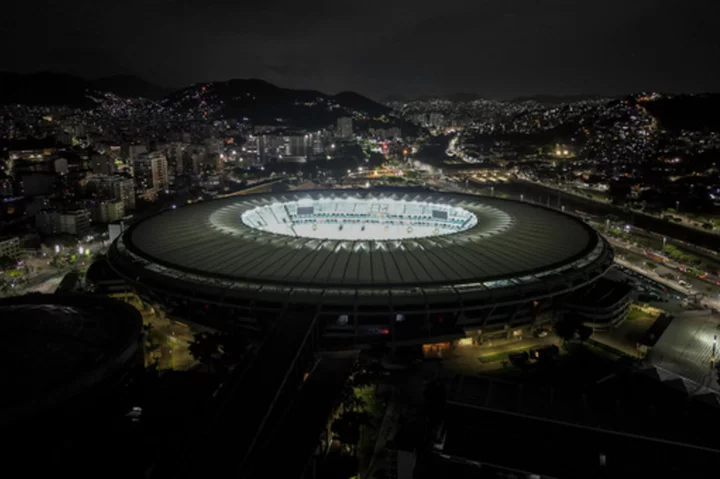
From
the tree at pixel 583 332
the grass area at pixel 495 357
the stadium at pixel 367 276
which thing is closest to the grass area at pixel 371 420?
the stadium at pixel 367 276

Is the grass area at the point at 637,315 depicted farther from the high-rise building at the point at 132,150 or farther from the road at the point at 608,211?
the high-rise building at the point at 132,150

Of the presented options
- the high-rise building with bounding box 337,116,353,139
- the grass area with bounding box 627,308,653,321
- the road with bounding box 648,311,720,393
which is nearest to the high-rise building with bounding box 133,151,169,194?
the grass area with bounding box 627,308,653,321

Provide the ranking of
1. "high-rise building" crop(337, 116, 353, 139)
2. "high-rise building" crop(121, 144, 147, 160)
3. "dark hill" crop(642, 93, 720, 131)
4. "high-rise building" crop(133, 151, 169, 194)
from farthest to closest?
"high-rise building" crop(337, 116, 353, 139)
"dark hill" crop(642, 93, 720, 131)
"high-rise building" crop(121, 144, 147, 160)
"high-rise building" crop(133, 151, 169, 194)

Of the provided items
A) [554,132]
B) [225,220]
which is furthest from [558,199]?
[554,132]

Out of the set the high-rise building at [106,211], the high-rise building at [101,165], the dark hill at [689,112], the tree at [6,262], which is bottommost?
the tree at [6,262]

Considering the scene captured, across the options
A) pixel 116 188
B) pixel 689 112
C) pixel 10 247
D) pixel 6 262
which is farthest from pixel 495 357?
pixel 689 112

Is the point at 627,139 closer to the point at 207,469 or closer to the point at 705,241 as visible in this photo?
the point at 705,241

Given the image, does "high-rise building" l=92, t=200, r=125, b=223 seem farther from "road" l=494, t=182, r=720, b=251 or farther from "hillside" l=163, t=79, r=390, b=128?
"hillside" l=163, t=79, r=390, b=128
